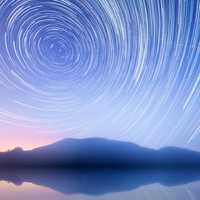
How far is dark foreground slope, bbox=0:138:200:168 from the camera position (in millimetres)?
99425

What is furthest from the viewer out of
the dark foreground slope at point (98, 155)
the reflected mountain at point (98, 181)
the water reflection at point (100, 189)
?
the dark foreground slope at point (98, 155)

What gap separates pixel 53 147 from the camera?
411ft

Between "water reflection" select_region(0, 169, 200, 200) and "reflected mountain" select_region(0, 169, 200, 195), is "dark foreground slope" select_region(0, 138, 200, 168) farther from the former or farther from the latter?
"water reflection" select_region(0, 169, 200, 200)

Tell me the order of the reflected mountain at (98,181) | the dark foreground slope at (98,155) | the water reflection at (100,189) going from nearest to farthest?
the water reflection at (100,189)
the reflected mountain at (98,181)
the dark foreground slope at (98,155)

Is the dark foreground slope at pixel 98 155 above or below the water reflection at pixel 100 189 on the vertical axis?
above

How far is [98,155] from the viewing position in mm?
127438

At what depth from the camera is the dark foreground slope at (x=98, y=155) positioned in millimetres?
99425

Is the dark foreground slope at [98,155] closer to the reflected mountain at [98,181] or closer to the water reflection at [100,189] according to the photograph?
the reflected mountain at [98,181]

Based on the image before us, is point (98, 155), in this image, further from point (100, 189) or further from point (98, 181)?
point (100, 189)

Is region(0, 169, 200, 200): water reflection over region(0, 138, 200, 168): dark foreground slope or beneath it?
beneath

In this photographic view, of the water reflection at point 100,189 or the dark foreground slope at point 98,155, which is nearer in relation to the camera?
the water reflection at point 100,189

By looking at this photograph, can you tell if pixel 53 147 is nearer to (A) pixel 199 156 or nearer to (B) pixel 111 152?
(B) pixel 111 152

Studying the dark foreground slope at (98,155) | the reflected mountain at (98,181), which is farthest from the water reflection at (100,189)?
the dark foreground slope at (98,155)

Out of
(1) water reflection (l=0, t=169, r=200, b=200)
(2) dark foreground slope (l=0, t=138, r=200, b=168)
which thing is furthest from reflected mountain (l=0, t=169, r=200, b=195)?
(2) dark foreground slope (l=0, t=138, r=200, b=168)
